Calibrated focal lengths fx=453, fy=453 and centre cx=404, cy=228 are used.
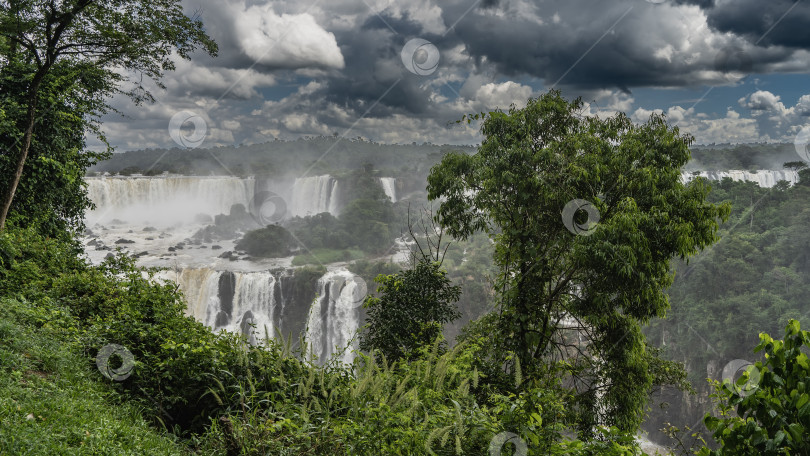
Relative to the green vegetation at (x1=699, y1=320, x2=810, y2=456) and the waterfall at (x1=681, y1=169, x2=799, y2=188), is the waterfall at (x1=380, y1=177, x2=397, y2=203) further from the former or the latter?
the green vegetation at (x1=699, y1=320, x2=810, y2=456)

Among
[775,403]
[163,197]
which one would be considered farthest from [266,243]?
[775,403]

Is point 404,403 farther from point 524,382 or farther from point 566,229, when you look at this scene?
point 566,229

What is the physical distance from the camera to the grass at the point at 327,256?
35.8 metres

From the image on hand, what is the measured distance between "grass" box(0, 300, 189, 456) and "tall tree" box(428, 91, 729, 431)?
14.8 ft

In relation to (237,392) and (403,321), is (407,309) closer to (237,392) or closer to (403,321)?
(403,321)

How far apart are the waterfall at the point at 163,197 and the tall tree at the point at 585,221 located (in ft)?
105

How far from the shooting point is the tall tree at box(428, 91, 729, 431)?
5973 millimetres

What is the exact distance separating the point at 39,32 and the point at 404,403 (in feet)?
28.4

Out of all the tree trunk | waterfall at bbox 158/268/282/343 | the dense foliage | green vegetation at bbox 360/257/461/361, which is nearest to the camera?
the dense foliage

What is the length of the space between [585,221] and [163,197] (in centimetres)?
3774

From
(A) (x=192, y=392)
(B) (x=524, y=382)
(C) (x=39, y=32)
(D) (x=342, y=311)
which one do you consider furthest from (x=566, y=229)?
(D) (x=342, y=311)

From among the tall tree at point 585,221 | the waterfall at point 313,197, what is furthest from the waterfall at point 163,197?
the tall tree at point 585,221

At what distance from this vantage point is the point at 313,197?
48.5 metres

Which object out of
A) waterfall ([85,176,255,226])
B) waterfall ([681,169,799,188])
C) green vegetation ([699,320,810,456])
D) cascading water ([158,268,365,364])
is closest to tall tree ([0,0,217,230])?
green vegetation ([699,320,810,456])
